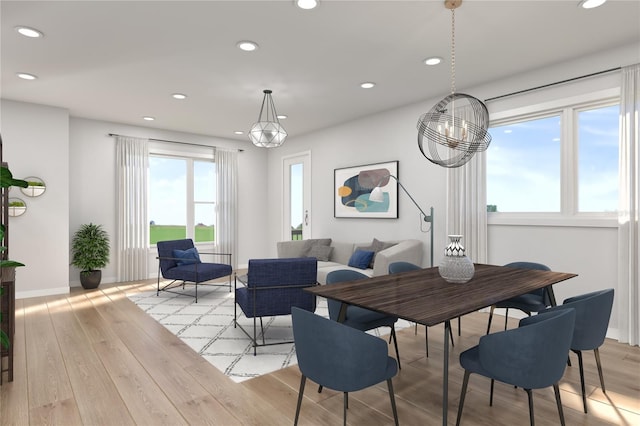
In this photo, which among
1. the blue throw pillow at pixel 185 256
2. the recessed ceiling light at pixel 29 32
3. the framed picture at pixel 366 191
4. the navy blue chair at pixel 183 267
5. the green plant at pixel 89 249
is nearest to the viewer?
the recessed ceiling light at pixel 29 32

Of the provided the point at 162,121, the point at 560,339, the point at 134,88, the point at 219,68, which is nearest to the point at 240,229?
the point at 162,121

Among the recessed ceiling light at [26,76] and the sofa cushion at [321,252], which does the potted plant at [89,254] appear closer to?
the recessed ceiling light at [26,76]

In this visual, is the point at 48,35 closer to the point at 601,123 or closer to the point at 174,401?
the point at 174,401

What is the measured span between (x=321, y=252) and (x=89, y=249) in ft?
12.0

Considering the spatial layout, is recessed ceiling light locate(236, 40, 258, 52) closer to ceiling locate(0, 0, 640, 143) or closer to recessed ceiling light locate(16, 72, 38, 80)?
ceiling locate(0, 0, 640, 143)

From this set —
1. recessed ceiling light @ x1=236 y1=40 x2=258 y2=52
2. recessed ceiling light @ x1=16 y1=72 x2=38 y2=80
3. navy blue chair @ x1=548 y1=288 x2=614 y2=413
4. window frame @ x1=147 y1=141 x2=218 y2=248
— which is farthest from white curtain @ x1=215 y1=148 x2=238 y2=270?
navy blue chair @ x1=548 y1=288 x2=614 y2=413

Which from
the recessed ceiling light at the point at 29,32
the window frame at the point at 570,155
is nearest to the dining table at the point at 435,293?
the window frame at the point at 570,155

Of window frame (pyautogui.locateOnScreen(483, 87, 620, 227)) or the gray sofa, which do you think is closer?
window frame (pyautogui.locateOnScreen(483, 87, 620, 227))

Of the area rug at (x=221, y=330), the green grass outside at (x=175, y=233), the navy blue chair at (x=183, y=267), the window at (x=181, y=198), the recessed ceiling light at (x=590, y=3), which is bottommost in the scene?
the area rug at (x=221, y=330)

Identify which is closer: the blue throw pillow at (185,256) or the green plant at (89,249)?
the blue throw pillow at (185,256)

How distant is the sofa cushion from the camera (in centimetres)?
601

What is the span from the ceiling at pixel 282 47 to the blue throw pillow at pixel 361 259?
7.15 ft

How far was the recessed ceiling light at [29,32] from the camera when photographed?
308 centimetres

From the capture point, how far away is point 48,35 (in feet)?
10.5
